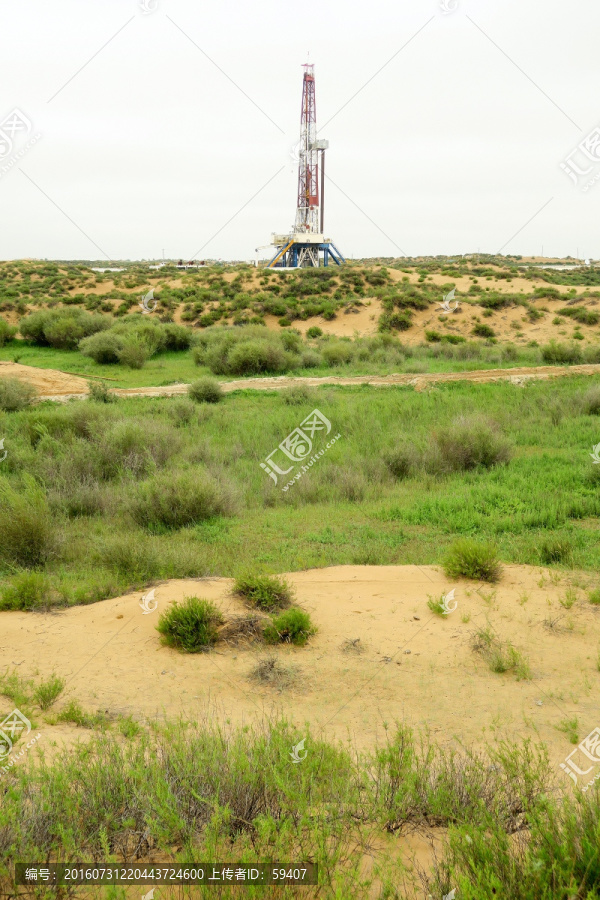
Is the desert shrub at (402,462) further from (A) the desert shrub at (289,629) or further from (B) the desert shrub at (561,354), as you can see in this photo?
(B) the desert shrub at (561,354)

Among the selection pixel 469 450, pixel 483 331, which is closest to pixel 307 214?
pixel 483 331

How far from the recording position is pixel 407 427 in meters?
14.2

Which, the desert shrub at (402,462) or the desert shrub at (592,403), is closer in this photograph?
the desert shrub at (402,462)

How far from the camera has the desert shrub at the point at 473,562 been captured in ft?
23.1

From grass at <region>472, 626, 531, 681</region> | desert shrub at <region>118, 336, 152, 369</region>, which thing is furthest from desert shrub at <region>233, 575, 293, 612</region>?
desert shrub at <region>118, 336, 152, 369</region>

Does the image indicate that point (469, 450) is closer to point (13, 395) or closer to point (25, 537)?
point (25, 537)

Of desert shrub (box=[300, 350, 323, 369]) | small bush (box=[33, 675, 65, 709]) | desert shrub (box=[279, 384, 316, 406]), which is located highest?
desert shrub (box=[300, 350, 323, 369])

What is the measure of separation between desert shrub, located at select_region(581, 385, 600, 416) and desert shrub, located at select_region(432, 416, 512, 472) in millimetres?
4542

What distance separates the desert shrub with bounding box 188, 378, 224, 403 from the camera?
16.9 metres

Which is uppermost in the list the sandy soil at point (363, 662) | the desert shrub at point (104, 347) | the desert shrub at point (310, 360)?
the desert shrub at point (104, 347)

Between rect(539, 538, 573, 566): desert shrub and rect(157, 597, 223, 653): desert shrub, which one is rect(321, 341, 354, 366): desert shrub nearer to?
rect(539, 538, 573, 566): desert shrub

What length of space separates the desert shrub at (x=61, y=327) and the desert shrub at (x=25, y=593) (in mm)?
21332

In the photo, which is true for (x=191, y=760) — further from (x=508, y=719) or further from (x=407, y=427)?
(x=407, y=427)
